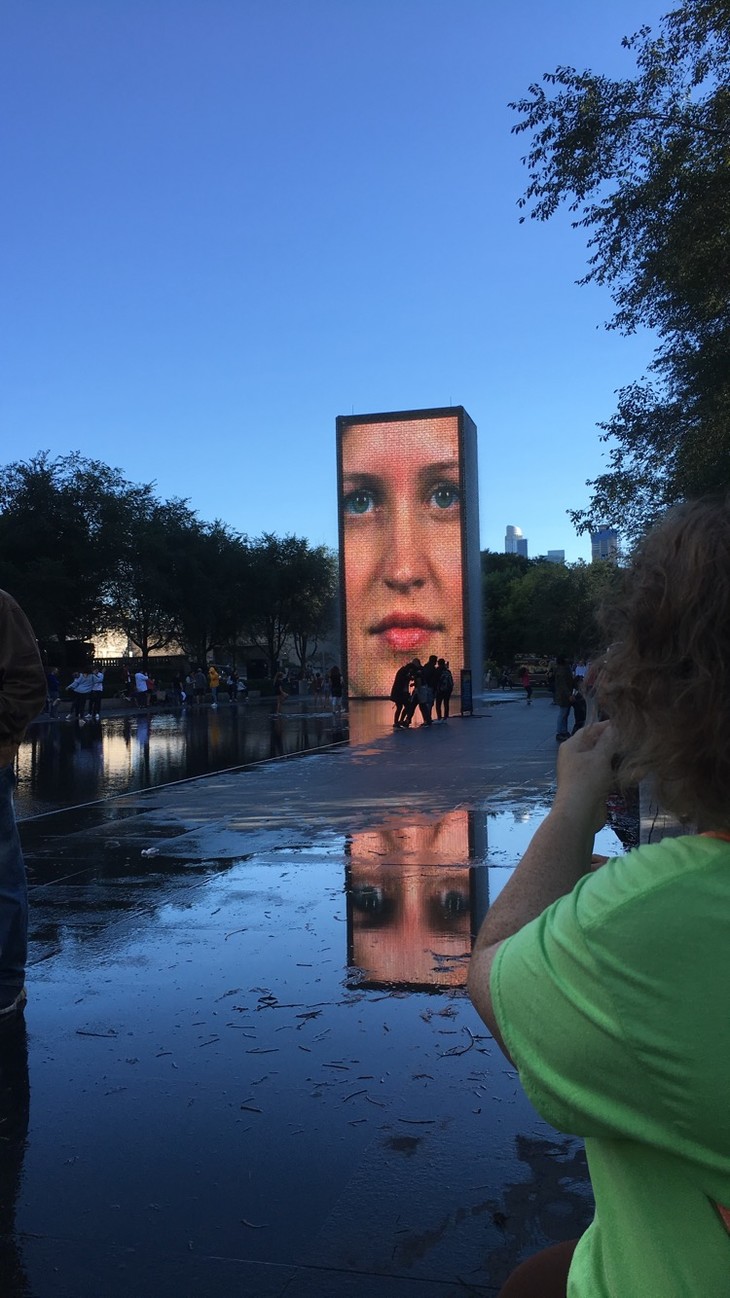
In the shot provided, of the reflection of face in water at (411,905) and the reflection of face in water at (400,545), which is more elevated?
the reflection of face in water at (400,545)

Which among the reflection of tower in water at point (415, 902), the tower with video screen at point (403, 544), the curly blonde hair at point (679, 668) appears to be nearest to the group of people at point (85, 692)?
the tower with video screen at point (403, 544)

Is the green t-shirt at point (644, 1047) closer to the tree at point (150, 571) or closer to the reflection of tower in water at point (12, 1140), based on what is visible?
the reflection of tower in water at point (12, 1140)

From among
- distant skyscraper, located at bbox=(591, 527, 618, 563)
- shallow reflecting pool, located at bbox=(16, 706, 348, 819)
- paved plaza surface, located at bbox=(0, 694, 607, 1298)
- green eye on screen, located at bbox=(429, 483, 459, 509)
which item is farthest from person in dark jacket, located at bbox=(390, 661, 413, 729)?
green eye on screen, located at bbox=(429, 483, 459, 509)

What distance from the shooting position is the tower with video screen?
45.2 m

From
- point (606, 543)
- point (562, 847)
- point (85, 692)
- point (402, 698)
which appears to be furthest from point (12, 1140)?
point (85, 692)

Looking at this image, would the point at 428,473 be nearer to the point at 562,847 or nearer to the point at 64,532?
the point at 64,532

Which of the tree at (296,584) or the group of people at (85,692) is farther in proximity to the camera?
the tree at (296,584)

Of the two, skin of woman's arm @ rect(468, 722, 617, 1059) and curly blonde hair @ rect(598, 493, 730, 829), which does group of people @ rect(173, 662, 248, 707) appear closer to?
skin of woman's arm @ rect(468, 722, 617, 1059)

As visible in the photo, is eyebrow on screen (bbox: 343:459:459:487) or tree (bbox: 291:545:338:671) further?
tree (bbox: 291:545:338:671)

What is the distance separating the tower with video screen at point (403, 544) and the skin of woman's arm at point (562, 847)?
4364 cm

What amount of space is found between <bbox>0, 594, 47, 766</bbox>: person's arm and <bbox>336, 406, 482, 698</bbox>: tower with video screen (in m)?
40.7

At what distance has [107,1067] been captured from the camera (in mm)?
3758

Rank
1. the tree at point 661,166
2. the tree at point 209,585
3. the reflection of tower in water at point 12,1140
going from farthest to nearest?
the tree at point 209,585
the tree at point 661,166
the reflection of tower in water at point 12,1140

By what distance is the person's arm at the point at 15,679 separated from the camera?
4.21 meters
